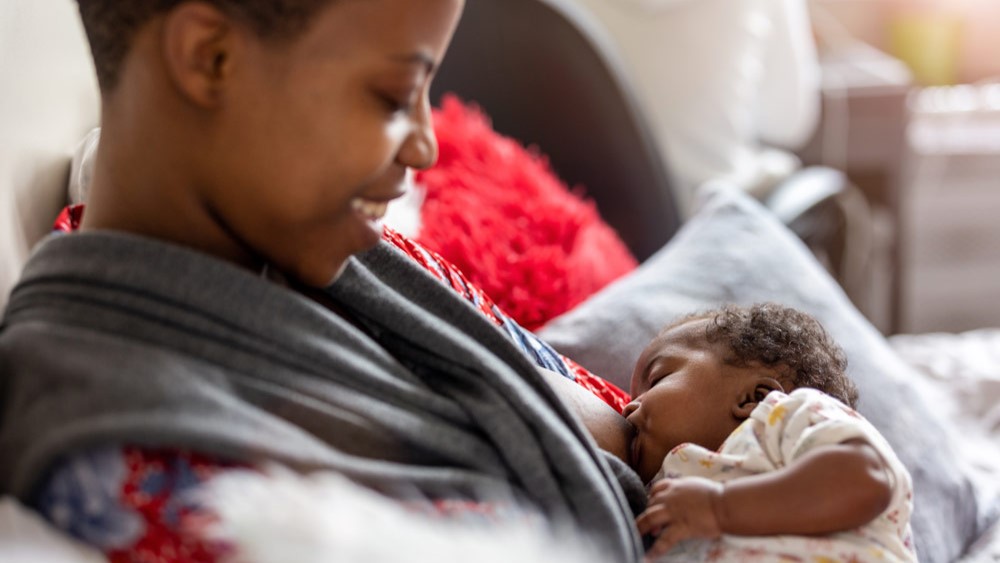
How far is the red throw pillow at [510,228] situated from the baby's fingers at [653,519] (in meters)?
0.52

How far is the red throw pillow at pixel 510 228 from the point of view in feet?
4.29

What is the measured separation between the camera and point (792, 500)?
0.78m

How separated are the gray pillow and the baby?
0.21 m

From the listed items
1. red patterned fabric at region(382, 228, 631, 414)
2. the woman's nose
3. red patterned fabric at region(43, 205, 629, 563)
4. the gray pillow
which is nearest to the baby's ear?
red patterned fabric at region(382, 228, 631, 414)

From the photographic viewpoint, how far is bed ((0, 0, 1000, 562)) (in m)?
0.91

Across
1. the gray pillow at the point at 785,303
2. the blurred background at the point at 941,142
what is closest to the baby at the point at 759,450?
the gray pillow at the point at 785,303

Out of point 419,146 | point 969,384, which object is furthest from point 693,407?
point 969,384

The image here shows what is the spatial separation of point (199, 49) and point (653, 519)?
0.44 meters

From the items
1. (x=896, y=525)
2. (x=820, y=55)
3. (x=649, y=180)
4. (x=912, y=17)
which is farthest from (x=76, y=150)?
(x=912, y=17)

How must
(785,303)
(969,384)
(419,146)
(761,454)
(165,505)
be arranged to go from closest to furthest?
(165,505), (419,146), (761,454), (785,303), (969,384)

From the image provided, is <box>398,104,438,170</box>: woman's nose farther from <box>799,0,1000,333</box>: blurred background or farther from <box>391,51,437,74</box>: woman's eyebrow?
<box>799,0,1000,333</box>: blurred background

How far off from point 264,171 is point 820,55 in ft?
7.98

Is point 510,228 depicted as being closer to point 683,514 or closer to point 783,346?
point 783,346

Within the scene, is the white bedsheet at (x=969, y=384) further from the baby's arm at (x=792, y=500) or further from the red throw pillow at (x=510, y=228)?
the baby's arm at (x=792, y=500)
